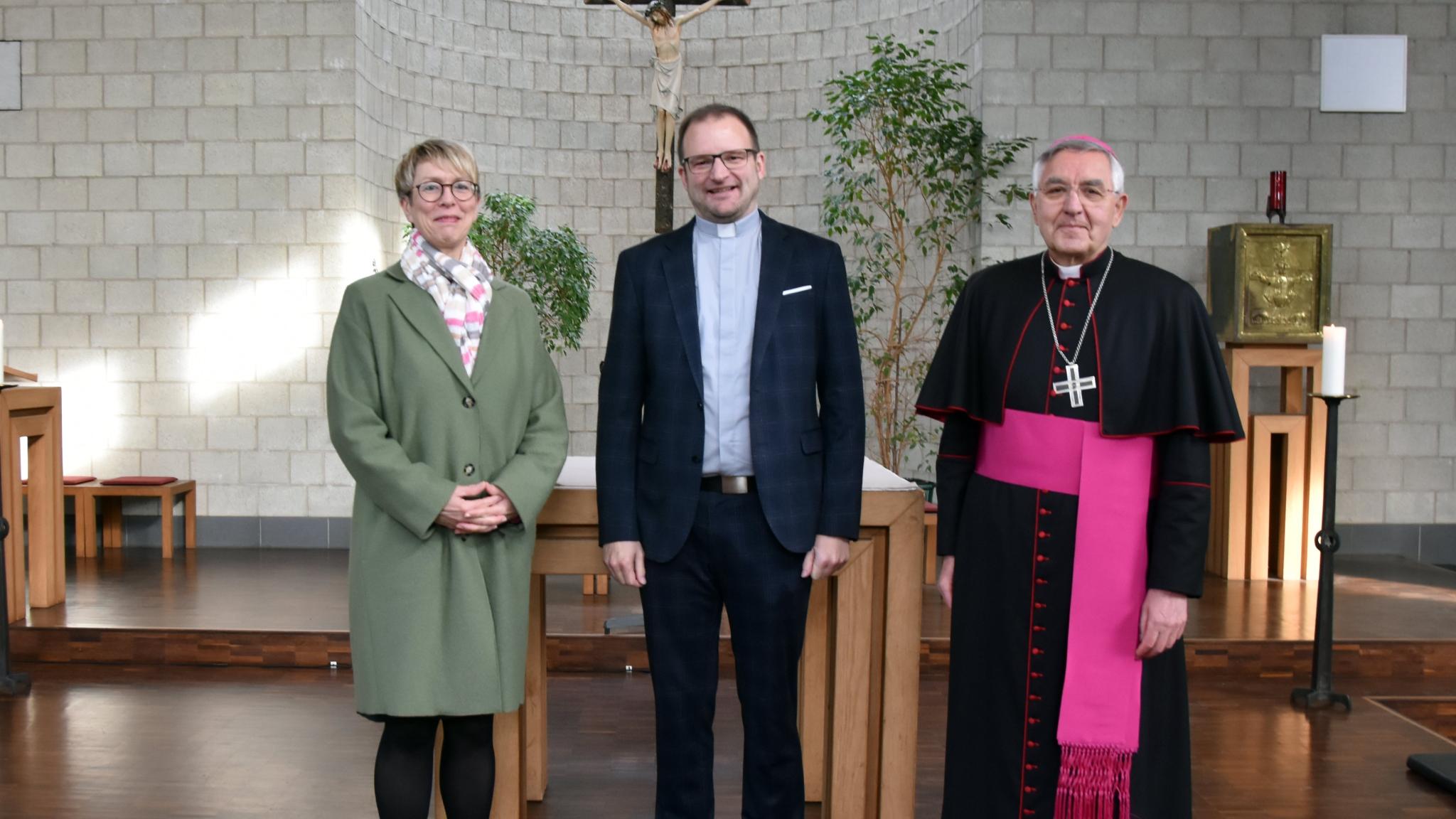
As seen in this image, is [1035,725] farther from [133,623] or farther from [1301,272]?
[1301,272]

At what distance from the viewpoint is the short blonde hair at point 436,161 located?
2217 mm

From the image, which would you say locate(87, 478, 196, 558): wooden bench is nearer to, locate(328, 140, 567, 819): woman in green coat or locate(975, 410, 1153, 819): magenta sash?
locate(328, 140, 567, 819): woman in green coat

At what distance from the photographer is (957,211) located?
241 inches

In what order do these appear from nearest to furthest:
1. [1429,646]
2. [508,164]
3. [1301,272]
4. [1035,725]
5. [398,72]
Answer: [1035,725]
[1429,646]
[1301,272]
[398,72]
[508,164]

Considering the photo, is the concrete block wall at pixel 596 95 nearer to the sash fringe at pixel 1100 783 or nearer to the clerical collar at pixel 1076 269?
the clerical collar at pixel 1076 269

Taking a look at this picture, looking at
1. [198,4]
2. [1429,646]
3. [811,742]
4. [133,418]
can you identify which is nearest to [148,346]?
[133,418]

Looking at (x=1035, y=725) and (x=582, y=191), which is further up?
(x=582, y=191)

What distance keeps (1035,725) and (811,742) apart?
98 cm

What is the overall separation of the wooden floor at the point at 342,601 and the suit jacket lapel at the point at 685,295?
2.32 meters


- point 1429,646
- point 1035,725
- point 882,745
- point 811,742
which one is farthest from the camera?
point 1429,646

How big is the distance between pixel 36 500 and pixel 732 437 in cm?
368

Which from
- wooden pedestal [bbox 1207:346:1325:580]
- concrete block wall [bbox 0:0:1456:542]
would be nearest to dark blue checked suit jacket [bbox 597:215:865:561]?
wooden pedestal [bbox 1207:346:1325:580]

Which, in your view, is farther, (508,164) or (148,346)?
(508,164)

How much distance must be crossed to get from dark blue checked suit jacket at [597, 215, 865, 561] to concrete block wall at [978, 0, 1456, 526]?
13.3 ft
